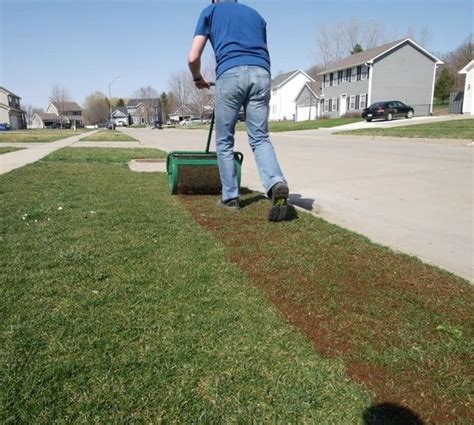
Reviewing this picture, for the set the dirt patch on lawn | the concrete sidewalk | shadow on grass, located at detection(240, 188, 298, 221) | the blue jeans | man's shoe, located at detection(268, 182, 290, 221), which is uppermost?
the blue jeans

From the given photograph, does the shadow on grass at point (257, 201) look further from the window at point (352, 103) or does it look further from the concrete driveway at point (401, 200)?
the window at point (352, 103)

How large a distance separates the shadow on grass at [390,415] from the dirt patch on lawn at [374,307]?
31 millimetres

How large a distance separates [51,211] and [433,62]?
51542mm

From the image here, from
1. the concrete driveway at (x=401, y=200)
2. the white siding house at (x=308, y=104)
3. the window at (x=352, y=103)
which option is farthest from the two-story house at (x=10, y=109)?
the concrete driveway at (x=401, y=200)

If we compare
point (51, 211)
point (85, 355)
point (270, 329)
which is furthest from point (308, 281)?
point (51, 211)

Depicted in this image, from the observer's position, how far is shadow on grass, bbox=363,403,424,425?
1517mm

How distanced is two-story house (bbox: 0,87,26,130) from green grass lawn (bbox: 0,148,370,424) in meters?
90.8

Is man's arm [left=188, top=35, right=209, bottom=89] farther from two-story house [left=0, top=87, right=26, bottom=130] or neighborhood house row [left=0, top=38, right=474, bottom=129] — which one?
two-story house [left=0, top=87, right=26, bottom=130]

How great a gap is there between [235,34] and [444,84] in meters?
62.8

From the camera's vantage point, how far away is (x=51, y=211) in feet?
14.6

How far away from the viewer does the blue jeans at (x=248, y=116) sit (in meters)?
4.03

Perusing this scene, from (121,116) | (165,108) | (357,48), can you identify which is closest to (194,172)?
(357,48)

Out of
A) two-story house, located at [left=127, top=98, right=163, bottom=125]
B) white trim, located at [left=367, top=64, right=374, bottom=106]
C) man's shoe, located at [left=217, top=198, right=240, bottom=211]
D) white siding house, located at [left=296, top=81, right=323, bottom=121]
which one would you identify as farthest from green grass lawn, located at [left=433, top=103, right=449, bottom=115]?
two-story house, located at [left=127, top=98, right=163, bottom=125]

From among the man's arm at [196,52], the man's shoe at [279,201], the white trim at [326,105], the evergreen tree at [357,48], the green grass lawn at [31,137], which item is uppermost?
the evergreen tree at [357,48]
